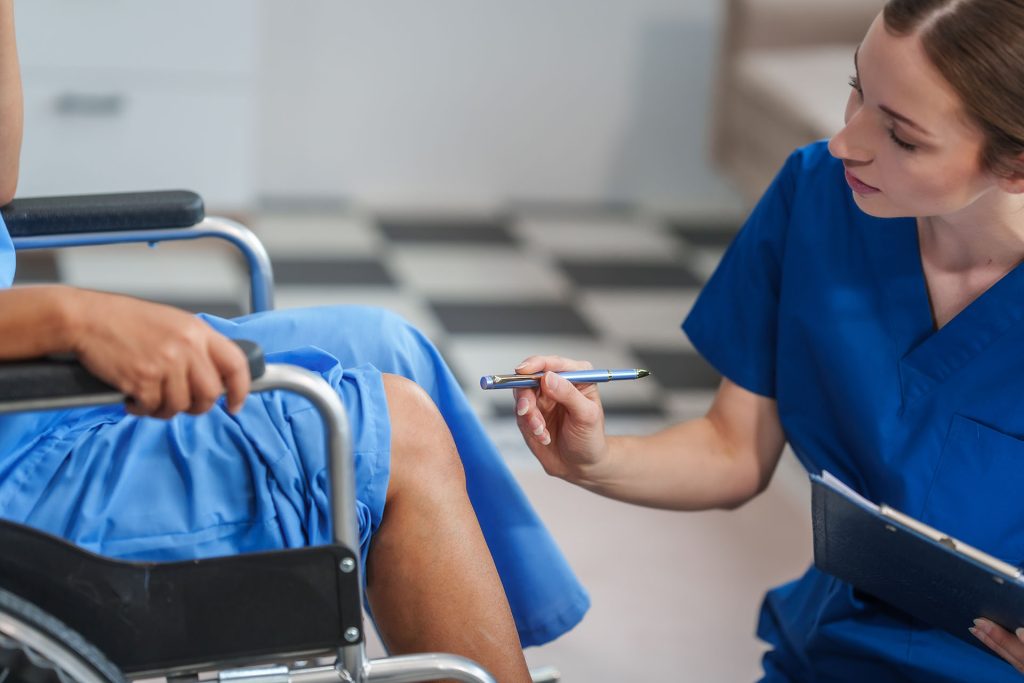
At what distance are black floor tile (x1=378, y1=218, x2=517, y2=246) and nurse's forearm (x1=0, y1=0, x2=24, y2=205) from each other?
6.68 feet

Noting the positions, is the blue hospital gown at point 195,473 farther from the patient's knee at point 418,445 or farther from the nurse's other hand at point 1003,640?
the nurse's other hand at point 1003,640

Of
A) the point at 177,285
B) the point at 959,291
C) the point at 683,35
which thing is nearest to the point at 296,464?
the point at 959,291

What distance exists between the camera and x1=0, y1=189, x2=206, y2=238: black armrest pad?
1356 mm

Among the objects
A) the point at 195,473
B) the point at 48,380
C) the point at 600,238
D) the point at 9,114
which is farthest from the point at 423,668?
the point at 600,238

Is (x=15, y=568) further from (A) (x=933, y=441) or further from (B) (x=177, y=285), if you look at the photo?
(B) (x=177, y=285)

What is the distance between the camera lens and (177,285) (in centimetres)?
303

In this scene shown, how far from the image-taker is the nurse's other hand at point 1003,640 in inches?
42.8

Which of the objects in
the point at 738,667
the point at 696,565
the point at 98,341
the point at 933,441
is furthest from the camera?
the point at 696,565

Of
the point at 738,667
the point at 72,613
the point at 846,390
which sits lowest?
the point at 738,667

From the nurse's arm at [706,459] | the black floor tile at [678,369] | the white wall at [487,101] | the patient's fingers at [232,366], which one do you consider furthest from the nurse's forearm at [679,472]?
the white wall at [487,101]

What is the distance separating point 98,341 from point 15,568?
0.17 meters

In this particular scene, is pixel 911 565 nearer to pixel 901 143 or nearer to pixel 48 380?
pixel 901 143

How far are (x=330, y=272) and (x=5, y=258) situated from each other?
75.4 inches

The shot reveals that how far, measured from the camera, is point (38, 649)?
89 centimetres
